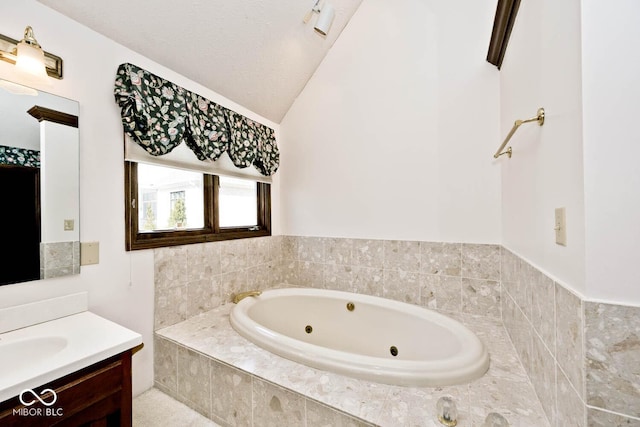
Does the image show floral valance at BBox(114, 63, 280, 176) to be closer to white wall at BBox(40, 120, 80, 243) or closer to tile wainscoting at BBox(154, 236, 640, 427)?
white wall at BBox(40, 120, 80, 243)

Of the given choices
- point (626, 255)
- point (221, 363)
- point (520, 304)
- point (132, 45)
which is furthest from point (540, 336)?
point (132, 45)

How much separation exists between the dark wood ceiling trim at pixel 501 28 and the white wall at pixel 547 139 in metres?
0.07

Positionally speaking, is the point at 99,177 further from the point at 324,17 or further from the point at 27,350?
the point at 324,17

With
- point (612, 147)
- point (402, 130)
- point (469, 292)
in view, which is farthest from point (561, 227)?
point (402, 130)

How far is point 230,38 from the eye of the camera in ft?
5.81

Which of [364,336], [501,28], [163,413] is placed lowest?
[163,413]

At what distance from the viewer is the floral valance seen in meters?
1.43

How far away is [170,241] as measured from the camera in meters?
1.71

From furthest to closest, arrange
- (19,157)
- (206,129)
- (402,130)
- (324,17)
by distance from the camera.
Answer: (402,130)
(206,129)
(324,17)
(19,157)

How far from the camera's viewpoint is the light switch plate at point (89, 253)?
1310 mm

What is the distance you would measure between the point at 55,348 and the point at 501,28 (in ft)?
8.98

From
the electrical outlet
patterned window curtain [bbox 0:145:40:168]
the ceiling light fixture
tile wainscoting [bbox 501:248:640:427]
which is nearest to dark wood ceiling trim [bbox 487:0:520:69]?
the ceiling light fixture

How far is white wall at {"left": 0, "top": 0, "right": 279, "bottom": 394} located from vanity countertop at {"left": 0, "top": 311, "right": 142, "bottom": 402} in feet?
0.59

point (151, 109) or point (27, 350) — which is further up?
point (151, 109)
